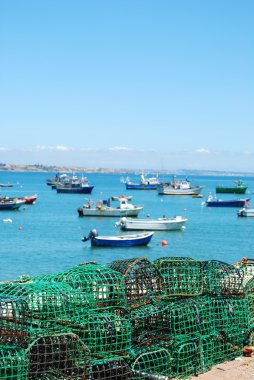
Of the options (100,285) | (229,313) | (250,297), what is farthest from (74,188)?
(100,285)

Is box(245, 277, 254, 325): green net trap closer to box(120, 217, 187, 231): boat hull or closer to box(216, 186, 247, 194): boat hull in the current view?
box(120, 217, 187, 231): boat hull

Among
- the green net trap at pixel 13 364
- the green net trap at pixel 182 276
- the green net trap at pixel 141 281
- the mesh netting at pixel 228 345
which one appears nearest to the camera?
the green net trap at pixel 13 364

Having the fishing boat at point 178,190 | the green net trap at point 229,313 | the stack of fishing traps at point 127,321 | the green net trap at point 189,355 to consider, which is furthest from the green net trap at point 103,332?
the fishing boat at point 178,190

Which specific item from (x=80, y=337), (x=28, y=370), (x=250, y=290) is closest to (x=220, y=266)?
(x=250, y=290)

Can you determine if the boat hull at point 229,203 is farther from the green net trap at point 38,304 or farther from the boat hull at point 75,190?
the green net trap at point 38,304

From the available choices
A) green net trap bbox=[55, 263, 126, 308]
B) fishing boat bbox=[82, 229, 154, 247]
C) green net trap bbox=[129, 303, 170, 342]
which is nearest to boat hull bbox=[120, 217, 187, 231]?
fishing boat bbox=[82, 229, 154, 247]

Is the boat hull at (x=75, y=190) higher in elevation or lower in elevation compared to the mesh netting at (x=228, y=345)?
lower

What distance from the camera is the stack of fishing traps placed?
25.9ft

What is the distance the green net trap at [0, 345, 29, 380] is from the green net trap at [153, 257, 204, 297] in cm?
413

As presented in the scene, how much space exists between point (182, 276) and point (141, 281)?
3.27 feet

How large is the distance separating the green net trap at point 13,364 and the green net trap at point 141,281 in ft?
9.81

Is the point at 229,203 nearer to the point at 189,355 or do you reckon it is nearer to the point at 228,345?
the point at 228,345

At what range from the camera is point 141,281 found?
34.6 feet

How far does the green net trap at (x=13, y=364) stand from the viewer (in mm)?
7242
